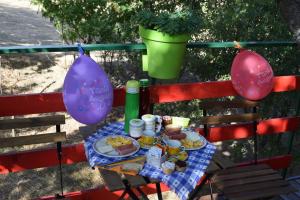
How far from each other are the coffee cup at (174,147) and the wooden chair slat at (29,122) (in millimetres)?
859

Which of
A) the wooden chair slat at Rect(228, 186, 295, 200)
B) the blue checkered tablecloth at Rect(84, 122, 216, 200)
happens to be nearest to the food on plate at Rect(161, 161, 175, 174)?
the blue checkered tablecloth at Rect(84, 122, 216, 200)

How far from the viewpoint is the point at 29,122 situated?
2812mm

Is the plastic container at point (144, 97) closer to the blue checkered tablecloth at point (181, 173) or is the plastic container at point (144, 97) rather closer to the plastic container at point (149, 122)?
the plastic container at point (149, 122)

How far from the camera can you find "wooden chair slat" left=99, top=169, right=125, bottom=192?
2.22 m

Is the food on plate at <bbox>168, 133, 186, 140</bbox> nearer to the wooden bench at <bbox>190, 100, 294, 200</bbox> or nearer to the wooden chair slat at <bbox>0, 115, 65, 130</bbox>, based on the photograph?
the wooden bench at <bbox>190, 100, 294, 200</bbox>

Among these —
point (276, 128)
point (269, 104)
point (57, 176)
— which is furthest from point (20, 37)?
point (276, 128)

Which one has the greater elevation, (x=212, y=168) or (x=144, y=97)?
(x=144, y=97)

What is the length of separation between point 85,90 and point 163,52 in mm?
701

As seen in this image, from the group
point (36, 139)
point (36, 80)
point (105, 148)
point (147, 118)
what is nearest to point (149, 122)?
point (147, 118)

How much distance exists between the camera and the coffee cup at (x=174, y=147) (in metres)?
2.41

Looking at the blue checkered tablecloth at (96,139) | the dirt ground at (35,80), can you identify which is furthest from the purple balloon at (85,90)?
the dirt ground at (35,80)

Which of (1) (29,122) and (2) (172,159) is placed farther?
(1) (29,122)

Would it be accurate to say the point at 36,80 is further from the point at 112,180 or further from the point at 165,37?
the point at 112,180

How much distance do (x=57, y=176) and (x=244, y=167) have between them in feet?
10.3
